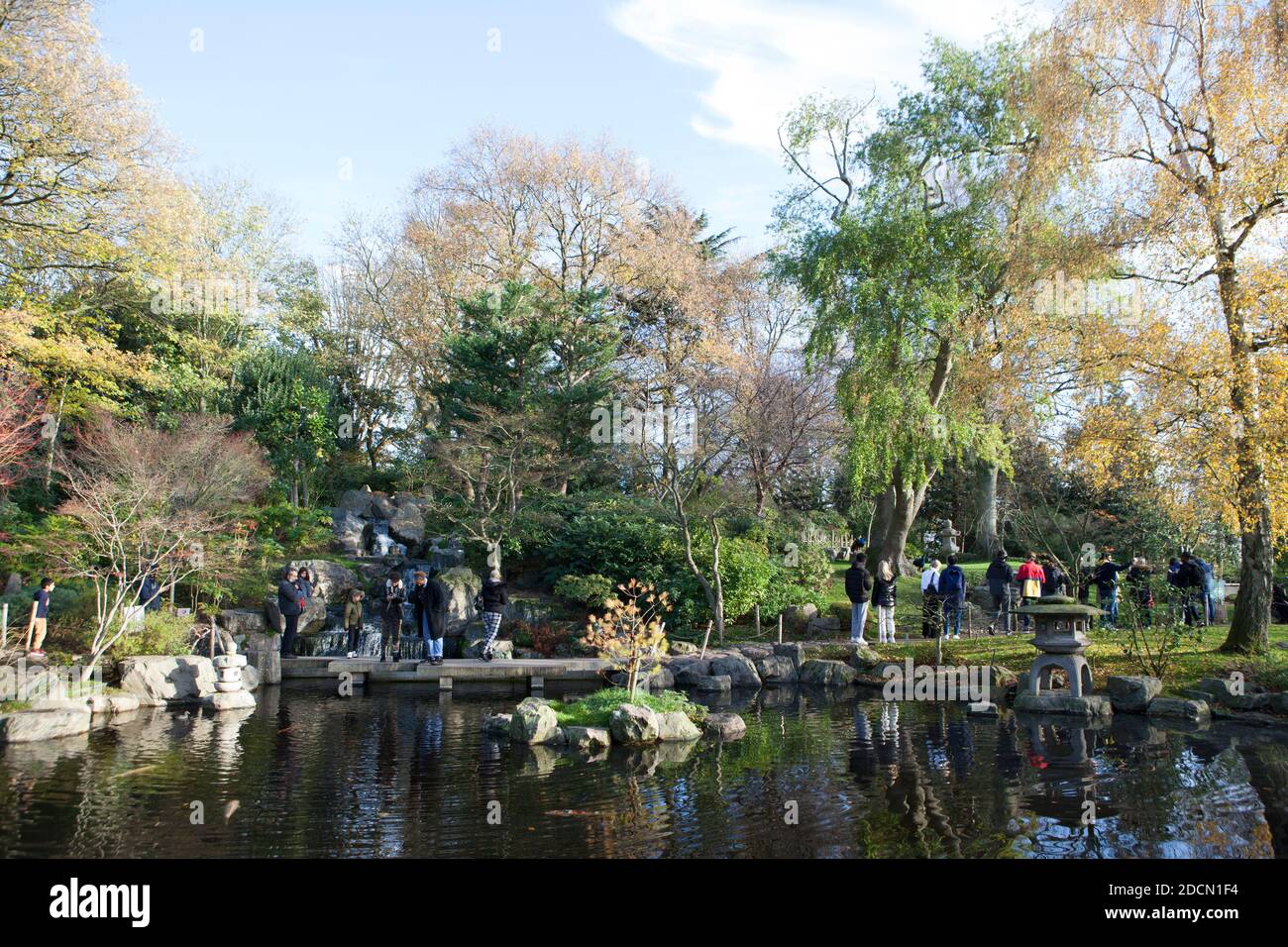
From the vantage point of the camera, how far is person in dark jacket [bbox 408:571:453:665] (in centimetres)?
1577

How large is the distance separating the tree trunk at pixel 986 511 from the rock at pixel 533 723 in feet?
68.8

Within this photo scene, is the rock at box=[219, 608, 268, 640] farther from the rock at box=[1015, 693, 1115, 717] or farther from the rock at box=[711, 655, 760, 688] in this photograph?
the rock at box=[1015, 693, 1115, 717]

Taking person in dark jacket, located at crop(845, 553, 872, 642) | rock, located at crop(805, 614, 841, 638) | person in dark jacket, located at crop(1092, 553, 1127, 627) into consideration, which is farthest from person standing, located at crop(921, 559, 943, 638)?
person in dark jacket, located at crop(1092, 553, 1127, 627)

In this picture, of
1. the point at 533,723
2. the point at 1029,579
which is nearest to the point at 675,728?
the point at 533,723

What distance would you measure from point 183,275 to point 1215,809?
875 inches

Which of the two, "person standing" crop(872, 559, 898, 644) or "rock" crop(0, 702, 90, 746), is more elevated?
"person standing" crop(872, 559, 898, 644)

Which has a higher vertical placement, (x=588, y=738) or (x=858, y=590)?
(x=858, y=590)

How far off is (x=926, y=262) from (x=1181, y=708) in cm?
1071

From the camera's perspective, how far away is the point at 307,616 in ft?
63.0

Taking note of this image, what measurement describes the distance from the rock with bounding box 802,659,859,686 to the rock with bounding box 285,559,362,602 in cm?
1092

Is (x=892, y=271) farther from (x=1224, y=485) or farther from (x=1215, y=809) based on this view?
(x=1215, y=809)

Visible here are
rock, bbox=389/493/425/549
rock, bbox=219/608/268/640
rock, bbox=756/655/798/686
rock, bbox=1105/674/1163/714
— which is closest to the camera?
rock, bbox=1105/674/1163/714

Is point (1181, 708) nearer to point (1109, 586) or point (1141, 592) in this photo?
point (1141, 592)
